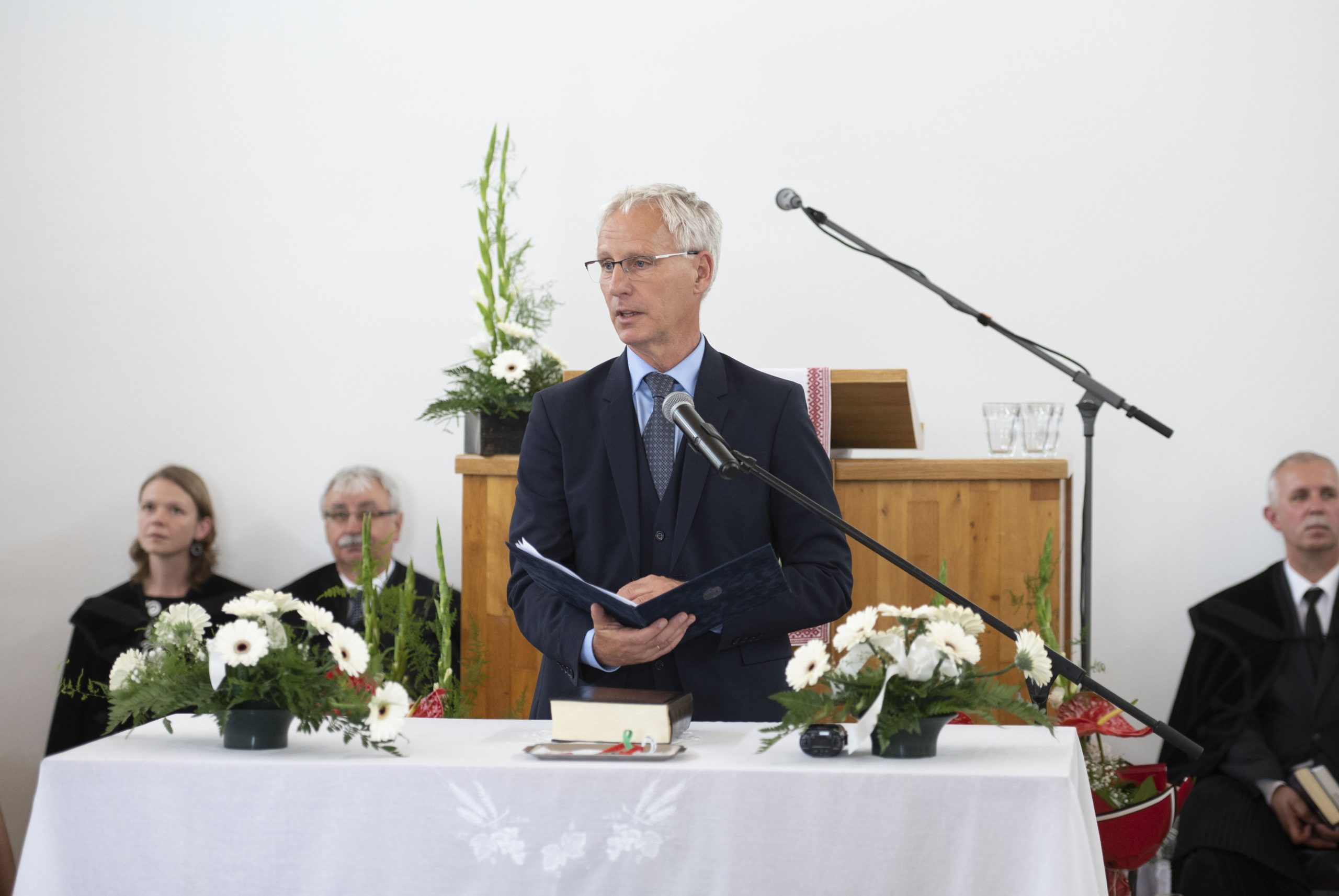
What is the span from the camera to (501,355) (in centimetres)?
356

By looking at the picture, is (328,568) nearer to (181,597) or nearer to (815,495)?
(181,597)

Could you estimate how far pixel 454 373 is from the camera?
3.72 metres

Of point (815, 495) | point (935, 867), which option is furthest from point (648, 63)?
point (935, 867)

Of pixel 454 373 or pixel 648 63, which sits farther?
pixel 648 63

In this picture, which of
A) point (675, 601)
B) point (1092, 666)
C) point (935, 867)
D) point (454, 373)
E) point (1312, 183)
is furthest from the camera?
point (1312, 183)

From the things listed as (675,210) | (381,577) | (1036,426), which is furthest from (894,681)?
(381,577)

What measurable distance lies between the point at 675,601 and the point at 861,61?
131 inches

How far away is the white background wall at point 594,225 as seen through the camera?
4.33 metres

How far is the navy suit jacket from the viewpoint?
207cm

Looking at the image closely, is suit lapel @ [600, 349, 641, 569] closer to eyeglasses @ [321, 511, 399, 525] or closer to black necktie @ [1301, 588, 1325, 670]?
eyeglasses @ [321, 511, 399, 525]

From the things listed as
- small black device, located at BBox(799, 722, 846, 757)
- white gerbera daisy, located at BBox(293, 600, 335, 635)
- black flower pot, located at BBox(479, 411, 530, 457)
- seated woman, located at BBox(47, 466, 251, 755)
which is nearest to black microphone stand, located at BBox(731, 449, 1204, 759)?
small black device, located at BBox(799, 722, 846, 757)

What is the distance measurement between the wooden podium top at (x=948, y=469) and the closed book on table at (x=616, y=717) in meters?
1.52

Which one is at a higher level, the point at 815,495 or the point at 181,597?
the point at 815,495

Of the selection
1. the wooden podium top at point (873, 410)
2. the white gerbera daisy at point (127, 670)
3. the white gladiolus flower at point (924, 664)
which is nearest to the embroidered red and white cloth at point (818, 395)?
the wooden podium top at point (873, 410)
